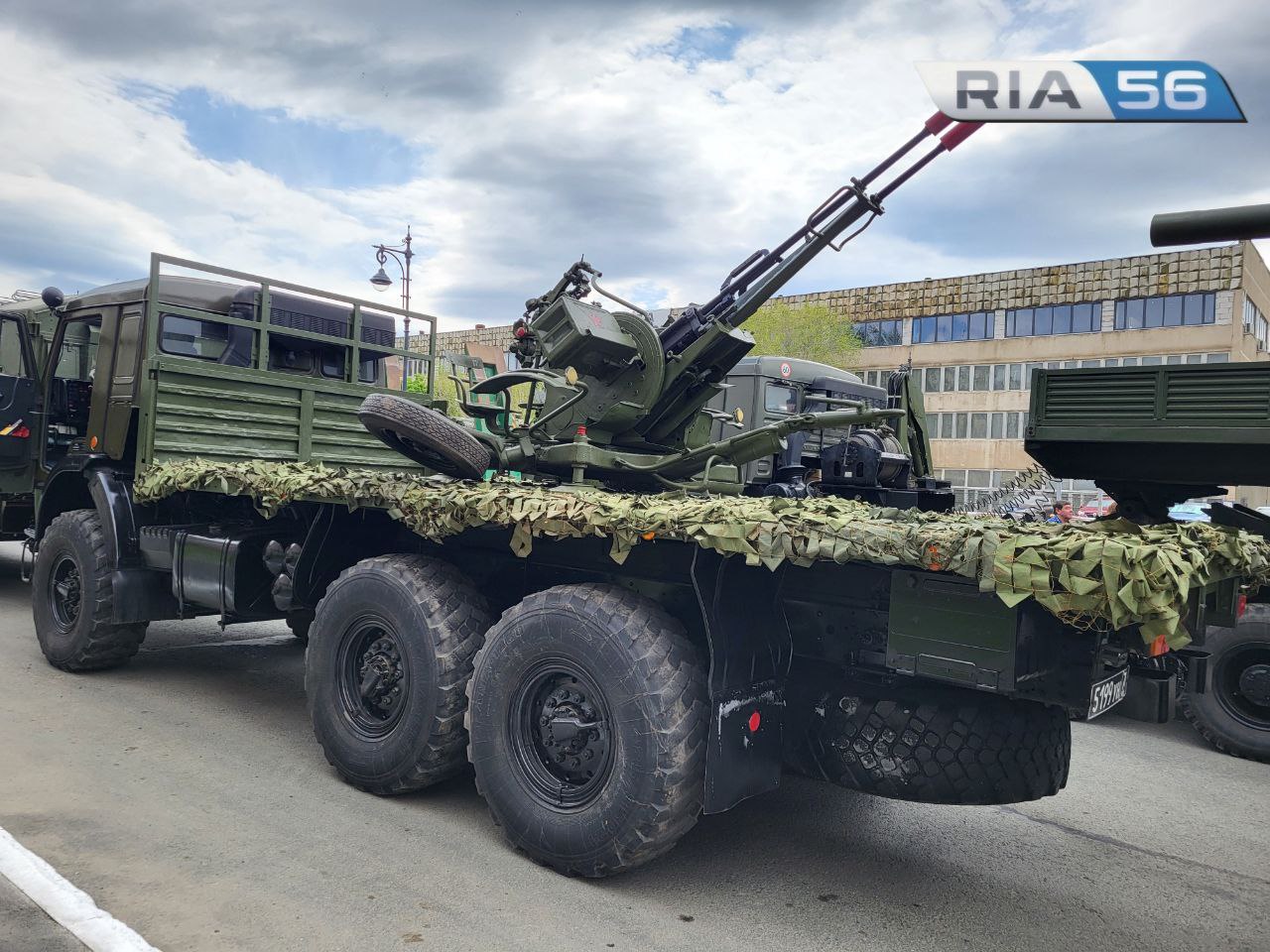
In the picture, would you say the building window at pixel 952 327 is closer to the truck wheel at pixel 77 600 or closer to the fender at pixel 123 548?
the fender at pixel 123 548

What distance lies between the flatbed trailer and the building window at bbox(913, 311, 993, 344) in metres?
45.8

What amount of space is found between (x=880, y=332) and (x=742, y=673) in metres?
48.4

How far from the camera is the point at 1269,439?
4.00 metres

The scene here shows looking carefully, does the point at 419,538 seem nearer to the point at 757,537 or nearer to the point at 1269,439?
the point at 757,537

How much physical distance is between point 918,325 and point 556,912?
48.5 metres

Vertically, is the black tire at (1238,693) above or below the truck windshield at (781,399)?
below

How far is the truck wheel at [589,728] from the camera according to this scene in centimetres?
377

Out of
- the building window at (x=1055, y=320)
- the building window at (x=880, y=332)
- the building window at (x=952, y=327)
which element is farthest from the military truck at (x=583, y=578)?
the building window at (x=880, y=332)

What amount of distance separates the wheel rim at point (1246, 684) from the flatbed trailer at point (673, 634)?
3.41m

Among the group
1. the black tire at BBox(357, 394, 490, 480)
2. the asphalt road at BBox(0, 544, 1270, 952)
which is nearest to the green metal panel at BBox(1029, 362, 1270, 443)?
the asphalt road at BBox(0, 544, 1270, 952)

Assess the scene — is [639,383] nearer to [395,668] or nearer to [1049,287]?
[395,668]

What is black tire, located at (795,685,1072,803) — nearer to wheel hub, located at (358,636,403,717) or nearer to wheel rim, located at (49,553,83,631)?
wheel hub, located at (358,636,403,717)

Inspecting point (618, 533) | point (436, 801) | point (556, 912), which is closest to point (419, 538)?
point (436, 801)

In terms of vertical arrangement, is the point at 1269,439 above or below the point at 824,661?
above
